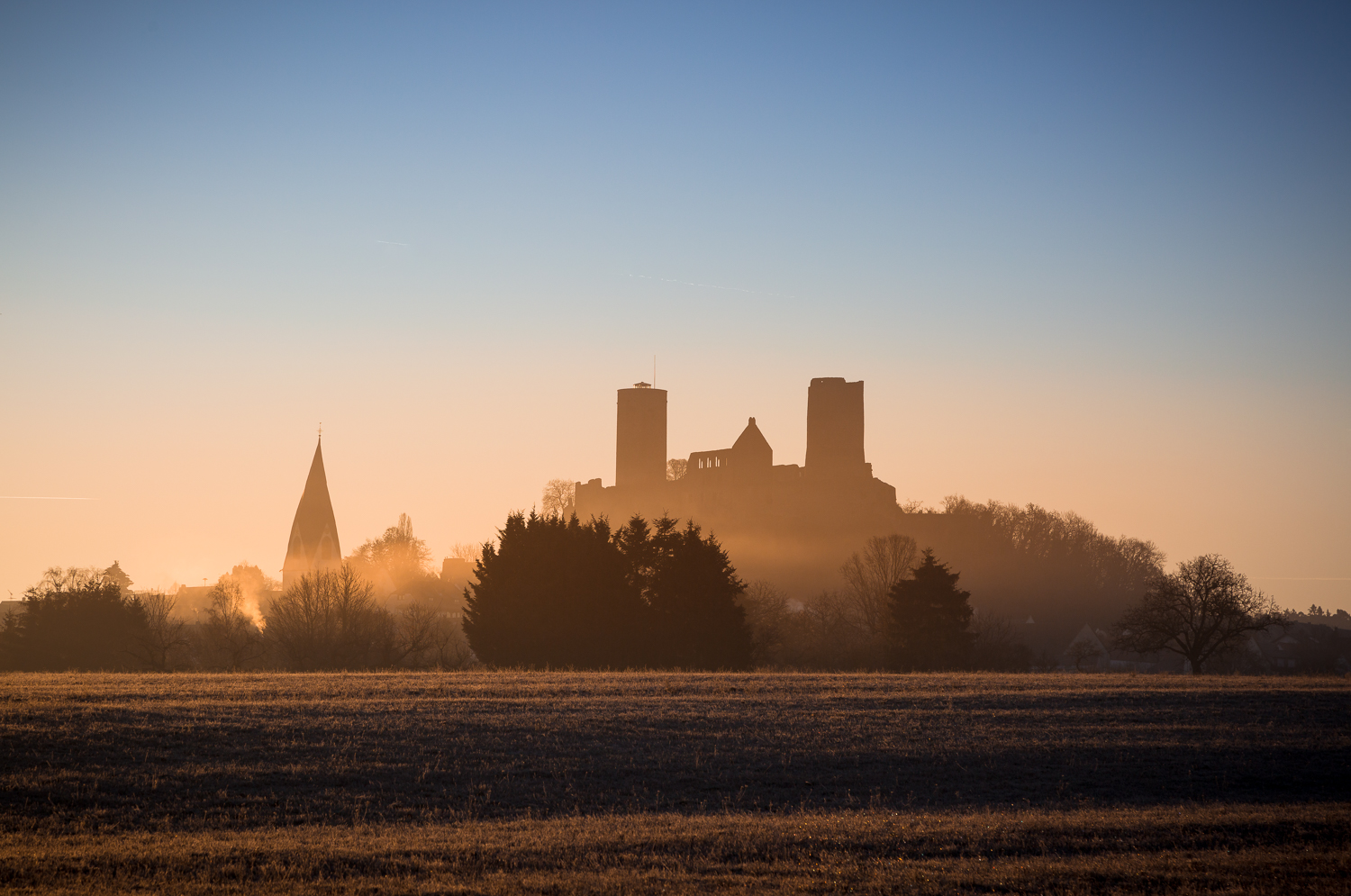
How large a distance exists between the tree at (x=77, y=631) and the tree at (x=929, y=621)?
27775 millimetres

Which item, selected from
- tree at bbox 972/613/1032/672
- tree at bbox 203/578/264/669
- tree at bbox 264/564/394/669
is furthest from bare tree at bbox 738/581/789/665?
tree at bbox 203/578/264/669

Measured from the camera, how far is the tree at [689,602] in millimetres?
37656

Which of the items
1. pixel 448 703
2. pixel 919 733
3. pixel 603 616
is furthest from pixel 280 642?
pixel 919 733

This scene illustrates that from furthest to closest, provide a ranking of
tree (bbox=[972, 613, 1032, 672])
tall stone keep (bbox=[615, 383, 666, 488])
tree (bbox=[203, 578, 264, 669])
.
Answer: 1. tall stone keep (bbox=[615, 383, 666, 488])
2. tree (bbox=[203, 578, 264, 669])
3. tree (bbox=[972, 613, 1032, 672])

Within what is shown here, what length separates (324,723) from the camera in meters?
16.6

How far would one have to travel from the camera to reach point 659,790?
43.0 ft

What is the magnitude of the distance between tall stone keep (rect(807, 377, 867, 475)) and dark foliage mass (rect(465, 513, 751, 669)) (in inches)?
1258

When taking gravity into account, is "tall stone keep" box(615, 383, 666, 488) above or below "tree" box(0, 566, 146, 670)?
above

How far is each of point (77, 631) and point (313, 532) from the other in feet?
181

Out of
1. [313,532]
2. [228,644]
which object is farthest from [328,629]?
[313,532]

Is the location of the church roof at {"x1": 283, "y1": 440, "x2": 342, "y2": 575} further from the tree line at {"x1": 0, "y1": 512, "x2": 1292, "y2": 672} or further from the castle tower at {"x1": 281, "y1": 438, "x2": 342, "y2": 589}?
the tree line at {"x1": 0, "y1": 512, "x2": 1292, "y2": 672}

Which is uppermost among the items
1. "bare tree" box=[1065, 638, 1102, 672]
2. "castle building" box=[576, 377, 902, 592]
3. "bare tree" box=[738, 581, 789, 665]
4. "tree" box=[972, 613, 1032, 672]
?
"castle building" box=[576, 377, 902, 592]

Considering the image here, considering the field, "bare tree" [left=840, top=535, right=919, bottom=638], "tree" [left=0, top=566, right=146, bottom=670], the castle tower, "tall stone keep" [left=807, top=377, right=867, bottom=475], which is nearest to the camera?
the field

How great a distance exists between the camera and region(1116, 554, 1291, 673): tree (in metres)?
43.4
